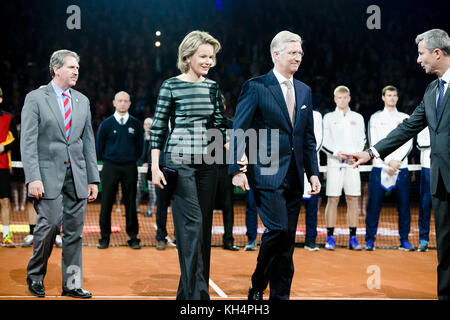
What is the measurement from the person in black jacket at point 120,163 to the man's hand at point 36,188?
3.03 m

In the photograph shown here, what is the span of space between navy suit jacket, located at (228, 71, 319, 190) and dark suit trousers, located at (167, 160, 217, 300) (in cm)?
29

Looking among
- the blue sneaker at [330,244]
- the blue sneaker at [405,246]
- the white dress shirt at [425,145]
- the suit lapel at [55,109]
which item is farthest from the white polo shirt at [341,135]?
the suit lapel at [55,109]

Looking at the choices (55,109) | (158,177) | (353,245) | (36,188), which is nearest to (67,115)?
(55,109)

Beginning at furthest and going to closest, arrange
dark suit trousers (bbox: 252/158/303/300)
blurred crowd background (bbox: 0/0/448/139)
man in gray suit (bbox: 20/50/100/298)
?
blurred crowd background (bbox: 0/0/448/139) < man in gray suit (bbox: 20/50/100/298) < dark suit trousers (bbox: 252/158/303/300)

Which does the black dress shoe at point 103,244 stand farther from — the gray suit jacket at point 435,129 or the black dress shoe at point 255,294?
the gray suit jacket at point 435,129

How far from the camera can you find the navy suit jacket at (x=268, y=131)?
4.08 metres

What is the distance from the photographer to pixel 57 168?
15.5 feet

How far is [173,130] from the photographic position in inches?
158

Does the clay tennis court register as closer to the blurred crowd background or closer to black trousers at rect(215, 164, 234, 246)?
black trousers at rect(215, 164, 234, 246)

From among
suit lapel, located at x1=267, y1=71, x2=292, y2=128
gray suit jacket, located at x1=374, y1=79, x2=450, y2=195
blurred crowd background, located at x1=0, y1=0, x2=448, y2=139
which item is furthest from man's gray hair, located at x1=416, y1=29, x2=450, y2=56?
blurred crowd background, located at x1=0, y1=0, x2=448, y2=139

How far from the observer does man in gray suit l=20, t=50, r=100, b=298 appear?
468 cm

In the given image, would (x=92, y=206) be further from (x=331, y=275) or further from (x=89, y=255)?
(x=331, y=275)

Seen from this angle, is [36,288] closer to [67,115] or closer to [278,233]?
[67,115]

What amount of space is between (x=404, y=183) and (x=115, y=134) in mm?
4294
